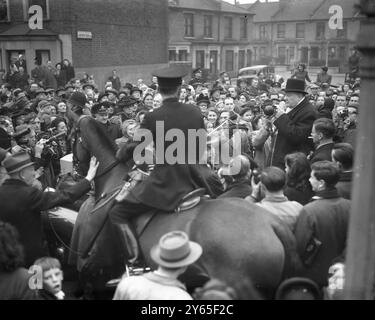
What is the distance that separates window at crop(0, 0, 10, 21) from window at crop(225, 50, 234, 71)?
75.0 feet

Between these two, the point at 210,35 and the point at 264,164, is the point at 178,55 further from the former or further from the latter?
the point at 264,164

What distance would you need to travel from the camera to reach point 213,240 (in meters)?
3.87

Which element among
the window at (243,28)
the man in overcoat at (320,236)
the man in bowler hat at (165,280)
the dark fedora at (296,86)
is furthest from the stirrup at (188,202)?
the window at (243,28)

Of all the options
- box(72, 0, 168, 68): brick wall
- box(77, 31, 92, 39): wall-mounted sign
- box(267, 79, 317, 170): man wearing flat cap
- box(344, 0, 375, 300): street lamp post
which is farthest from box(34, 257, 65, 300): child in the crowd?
box(77, 31, 92, 39): wall-mounted sign

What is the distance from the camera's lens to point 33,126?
7969mm

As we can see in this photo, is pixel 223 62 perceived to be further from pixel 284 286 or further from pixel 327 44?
pixel 284 286

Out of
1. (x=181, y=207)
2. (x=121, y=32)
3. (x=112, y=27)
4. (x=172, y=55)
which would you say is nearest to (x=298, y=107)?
(x=181, y=207)

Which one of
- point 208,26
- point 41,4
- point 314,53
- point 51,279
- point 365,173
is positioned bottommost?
point 51,279

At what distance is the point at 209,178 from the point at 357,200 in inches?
104

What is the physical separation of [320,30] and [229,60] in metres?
16.0

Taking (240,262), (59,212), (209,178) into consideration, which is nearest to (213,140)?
(209,178)

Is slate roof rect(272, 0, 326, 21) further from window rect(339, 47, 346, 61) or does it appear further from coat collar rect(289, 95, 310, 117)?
coat collar rect(289, 95, 310, 117)

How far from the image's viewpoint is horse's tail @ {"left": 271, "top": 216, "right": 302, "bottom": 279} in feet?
13.0

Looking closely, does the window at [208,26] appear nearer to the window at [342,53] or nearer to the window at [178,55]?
the window at [178,55]
